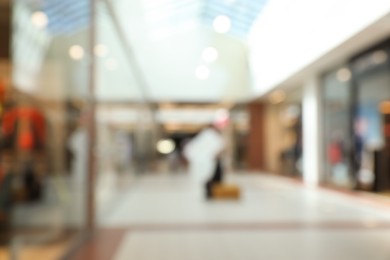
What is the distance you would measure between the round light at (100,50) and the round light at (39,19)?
2376 millimetres

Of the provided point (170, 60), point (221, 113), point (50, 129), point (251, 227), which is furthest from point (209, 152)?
point (221, 113)

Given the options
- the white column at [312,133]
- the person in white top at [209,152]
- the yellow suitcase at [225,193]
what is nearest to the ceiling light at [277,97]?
the white column at [312,133]

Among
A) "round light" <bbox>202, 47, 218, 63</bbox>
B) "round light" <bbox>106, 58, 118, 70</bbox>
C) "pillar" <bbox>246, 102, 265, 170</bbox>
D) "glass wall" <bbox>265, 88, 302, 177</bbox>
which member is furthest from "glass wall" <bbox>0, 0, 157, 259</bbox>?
"pillar" <bbox>246, 102, 265, 170</bbox>

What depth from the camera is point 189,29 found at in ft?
39.7

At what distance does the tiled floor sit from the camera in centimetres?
491

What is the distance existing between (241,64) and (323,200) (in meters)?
6.81

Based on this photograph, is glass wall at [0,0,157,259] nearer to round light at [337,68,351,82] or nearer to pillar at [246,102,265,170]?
round light at [337,68,351,82]

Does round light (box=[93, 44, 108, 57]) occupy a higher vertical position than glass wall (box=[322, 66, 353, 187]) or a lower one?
higher

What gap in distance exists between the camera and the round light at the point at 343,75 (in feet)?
40.1

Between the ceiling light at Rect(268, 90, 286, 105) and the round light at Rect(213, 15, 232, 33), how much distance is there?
7117mm

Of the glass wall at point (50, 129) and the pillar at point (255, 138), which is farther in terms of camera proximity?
the pillar at point (255, 138)

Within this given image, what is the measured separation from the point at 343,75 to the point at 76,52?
8.87m

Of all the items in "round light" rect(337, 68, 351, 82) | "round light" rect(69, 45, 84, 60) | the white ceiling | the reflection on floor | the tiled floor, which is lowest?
the tiled floor

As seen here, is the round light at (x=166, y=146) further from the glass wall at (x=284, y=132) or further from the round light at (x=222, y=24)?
the round light at (x=222, y=24)
